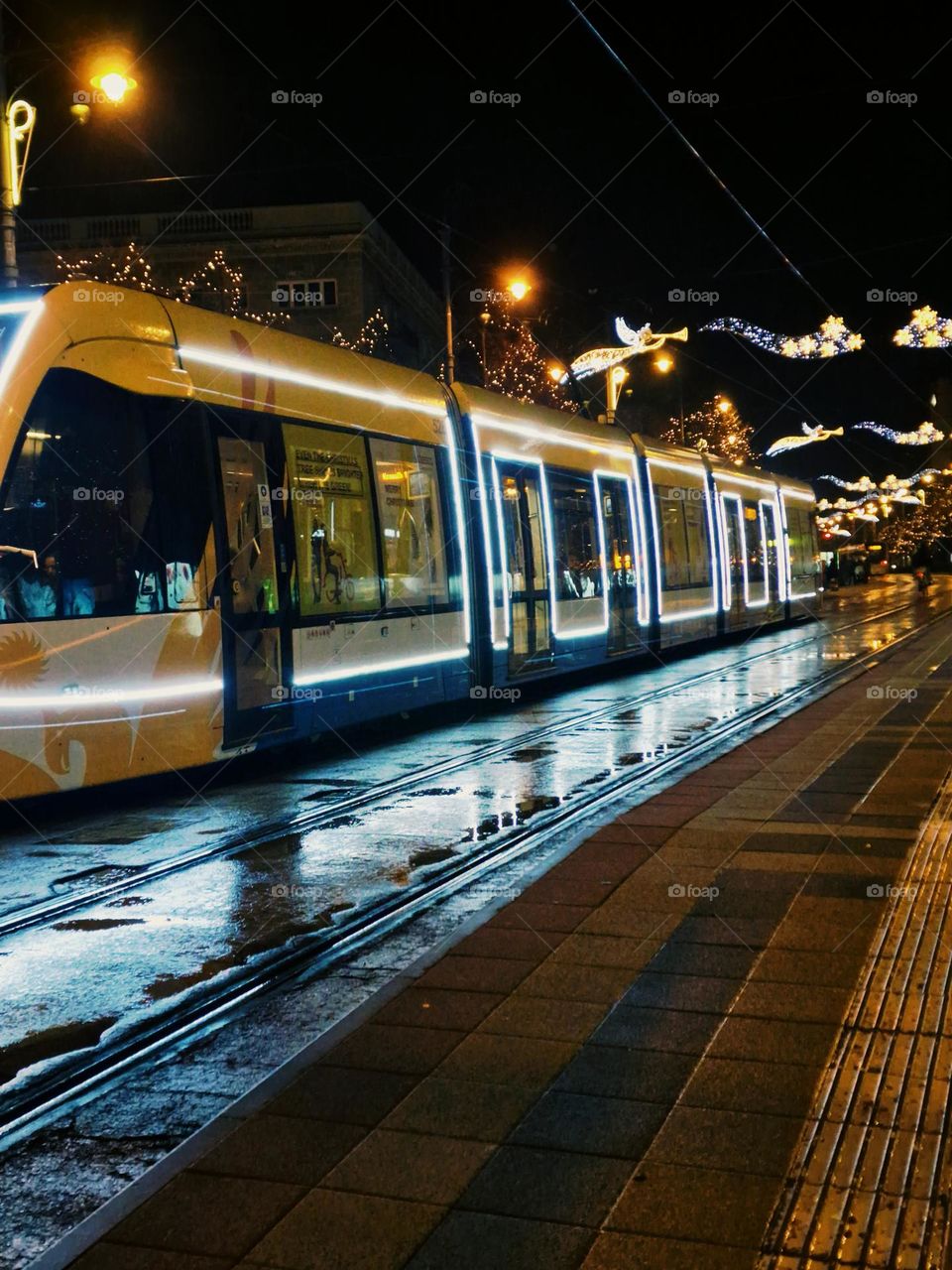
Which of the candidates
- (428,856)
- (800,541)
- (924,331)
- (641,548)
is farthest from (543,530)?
(800,541)

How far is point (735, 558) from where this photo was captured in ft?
91.1

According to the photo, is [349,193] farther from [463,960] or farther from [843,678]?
[463,960]

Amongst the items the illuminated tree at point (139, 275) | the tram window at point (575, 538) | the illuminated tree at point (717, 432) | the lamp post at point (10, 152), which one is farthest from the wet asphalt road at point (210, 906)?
the illuminated tree at point (717, 432)

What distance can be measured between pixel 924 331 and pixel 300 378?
1608 cm

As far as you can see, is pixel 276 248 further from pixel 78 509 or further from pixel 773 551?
pixel 78 509

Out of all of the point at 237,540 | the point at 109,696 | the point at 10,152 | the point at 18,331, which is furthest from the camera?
the point at 10,152

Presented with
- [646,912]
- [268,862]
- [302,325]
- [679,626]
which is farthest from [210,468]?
[302,325]

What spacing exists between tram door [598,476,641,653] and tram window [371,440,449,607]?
5.80 m

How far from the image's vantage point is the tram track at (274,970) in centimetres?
459

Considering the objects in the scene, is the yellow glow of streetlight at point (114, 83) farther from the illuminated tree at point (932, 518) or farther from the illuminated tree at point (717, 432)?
the illuminated tree at point (932, 518)

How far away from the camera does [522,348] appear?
118ft

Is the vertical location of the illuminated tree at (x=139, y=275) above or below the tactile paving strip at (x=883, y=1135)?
above

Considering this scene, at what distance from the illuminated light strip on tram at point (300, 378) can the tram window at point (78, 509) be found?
3.36 ft

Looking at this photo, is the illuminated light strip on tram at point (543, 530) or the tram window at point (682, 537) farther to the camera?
the tram window at point (682, 537)
